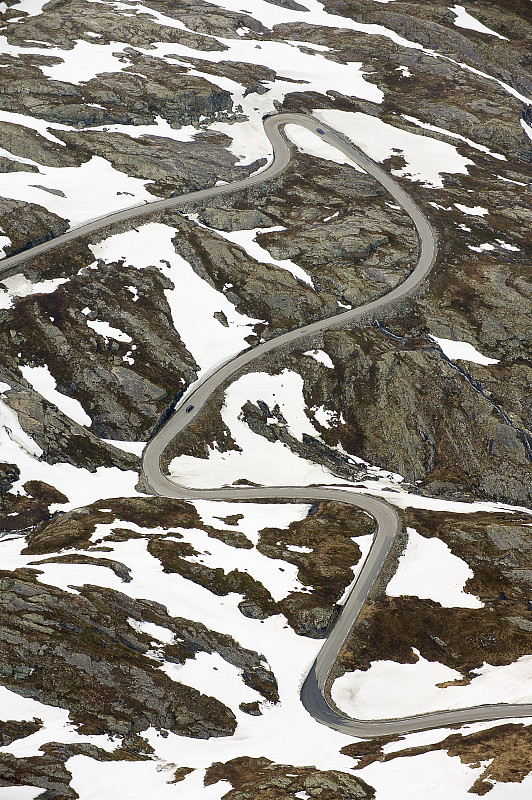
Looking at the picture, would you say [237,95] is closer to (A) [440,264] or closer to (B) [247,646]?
(A) [440,264]

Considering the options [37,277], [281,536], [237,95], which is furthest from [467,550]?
[237,95]

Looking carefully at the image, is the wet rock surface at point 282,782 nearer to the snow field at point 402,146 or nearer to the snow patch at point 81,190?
the snow patch at point 81,190

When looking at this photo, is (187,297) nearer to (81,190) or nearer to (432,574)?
(81,190)

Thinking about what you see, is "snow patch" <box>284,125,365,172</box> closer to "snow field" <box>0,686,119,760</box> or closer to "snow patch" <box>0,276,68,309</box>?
"snow patch" <box>0,276,68,309</box>

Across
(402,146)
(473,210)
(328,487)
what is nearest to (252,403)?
(328,487)

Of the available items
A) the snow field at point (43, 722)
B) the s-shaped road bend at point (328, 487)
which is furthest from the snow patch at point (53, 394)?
the snow field at point (43, 722)

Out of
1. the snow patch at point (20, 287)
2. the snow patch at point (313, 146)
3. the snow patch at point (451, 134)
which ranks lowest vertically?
the snow patch at point (20, 287)
